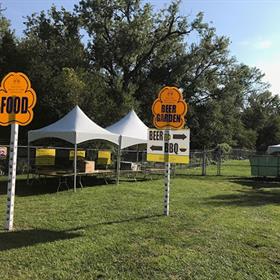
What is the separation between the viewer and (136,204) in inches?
472

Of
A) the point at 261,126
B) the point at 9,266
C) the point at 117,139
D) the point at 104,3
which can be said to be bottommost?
the point at 9,266

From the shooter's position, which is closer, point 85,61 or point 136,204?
point 136,204

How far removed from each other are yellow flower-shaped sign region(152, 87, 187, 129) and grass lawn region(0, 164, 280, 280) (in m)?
2.08

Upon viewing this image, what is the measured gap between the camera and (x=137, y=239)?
26.2 feet

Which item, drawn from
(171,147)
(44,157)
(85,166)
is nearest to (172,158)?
(171,147)

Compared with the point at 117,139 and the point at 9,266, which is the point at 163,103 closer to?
the point at 9,266

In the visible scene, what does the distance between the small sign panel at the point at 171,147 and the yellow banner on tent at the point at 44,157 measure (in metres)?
7.18

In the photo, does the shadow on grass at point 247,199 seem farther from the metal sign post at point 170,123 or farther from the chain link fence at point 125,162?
the chain link fence at point 125,162

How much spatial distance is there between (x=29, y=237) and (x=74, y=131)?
26.4 feet

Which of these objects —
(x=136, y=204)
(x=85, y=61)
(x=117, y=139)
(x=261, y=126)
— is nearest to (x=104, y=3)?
(x=85, y=61)

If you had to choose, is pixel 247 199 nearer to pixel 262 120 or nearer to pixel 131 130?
pixel 131 130

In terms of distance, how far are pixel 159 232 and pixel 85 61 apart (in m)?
30.5

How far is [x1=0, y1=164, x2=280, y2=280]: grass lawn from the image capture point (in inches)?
251

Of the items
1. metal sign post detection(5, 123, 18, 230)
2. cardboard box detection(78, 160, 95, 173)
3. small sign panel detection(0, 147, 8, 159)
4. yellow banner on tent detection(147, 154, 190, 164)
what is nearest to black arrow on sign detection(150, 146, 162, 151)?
yellow banner on tent detection(147, 154, 190, 164)
